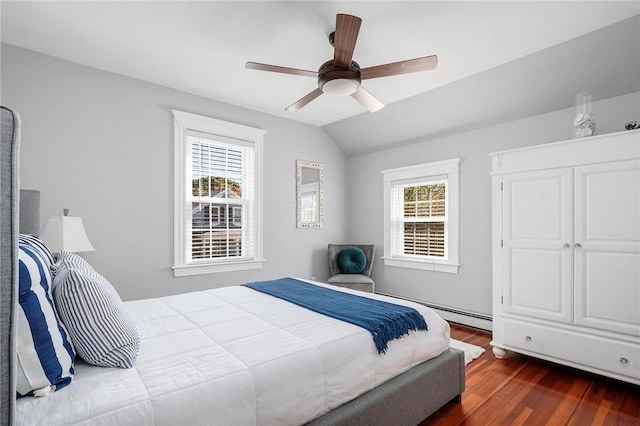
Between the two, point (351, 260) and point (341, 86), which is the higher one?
point (341, 86)

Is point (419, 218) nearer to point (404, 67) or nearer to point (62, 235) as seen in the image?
point (404, 67)

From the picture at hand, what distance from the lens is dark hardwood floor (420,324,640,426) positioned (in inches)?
80.2

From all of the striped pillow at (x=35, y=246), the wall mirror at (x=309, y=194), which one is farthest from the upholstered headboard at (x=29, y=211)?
the wall mirror at (x=309, y=194)

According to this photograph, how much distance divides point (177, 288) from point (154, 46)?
2337 millimetres

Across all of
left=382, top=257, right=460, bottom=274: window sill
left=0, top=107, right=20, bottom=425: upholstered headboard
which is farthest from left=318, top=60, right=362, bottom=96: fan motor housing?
left=382, top=257, right=460, bottom=274: window sill

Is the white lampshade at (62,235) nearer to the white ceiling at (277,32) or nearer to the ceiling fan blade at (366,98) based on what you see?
the white ceiling at (277,32)

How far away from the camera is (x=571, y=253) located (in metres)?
2.56

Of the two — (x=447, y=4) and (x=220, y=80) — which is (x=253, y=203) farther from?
(x=447, y=4)

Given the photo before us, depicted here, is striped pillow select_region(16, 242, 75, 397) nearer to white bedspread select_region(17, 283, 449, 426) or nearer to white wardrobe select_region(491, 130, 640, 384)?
white bedspread select_region(17, 283, 449, 426)

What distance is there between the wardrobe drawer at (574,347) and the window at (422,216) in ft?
3.88

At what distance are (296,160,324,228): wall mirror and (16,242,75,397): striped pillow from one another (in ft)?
11.3

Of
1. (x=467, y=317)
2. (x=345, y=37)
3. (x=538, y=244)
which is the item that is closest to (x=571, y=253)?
(x=538, y=244)

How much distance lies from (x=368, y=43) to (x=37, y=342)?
2.68 m

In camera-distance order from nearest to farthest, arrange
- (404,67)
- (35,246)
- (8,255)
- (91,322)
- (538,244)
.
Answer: (8,255)
(91,322)
(35,246)
(404,67)
(538,244)
